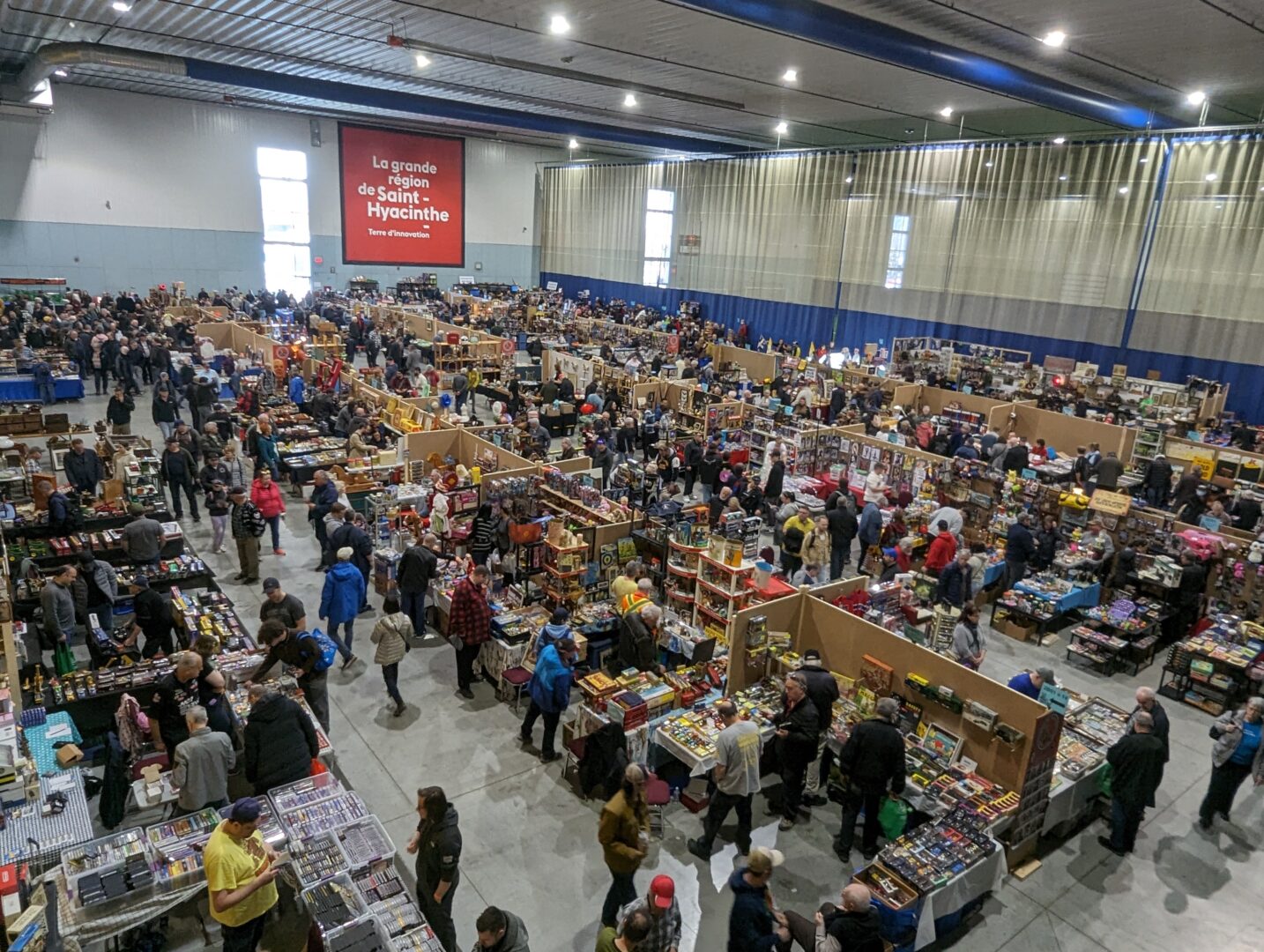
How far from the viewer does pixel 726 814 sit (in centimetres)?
678

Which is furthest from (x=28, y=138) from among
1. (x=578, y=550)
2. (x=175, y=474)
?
(x=578, y=550)

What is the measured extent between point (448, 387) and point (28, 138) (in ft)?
74.4

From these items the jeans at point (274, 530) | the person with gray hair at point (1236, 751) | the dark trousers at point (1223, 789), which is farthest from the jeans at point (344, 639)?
the dark trousers at point (1223, 789)

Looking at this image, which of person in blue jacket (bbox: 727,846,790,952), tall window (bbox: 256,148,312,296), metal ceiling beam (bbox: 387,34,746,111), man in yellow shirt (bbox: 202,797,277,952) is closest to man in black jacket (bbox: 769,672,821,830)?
person in blue jacket (bbox: 727,846,790,952)

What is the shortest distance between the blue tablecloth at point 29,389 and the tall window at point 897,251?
25527 mm

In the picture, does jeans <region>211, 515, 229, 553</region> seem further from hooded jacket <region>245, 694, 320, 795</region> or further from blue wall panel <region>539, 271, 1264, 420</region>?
blue wall panel <region>539, 271, 1264, 420</region>

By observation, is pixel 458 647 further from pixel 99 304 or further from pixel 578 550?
pixel 99 304

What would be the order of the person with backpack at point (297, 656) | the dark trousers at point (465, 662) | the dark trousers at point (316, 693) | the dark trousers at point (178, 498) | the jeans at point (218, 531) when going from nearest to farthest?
the person with backpack at point (297, 656) → the dark trousers at point (316, 693) → the dark trousers at point (465, 662) → the jeans at point (218, 531) → the dark trousers at point (178, 498)

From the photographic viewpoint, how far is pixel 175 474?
12656 mm

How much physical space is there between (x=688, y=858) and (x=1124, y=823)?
3.96 m

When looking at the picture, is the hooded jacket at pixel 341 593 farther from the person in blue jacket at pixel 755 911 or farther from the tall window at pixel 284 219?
the tall window at pixel 284 219

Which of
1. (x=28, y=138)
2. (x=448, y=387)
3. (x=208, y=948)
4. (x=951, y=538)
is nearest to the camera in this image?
(x=208, y=948)

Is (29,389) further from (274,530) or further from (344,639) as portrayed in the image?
(344,639)

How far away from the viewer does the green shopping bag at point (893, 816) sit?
6.89 metres
